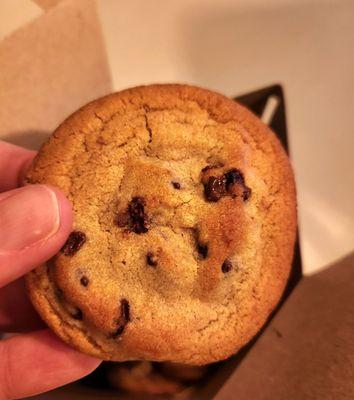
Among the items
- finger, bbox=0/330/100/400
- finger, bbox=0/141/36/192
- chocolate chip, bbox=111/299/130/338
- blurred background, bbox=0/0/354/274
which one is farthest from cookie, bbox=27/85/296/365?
blurred background, bbox=0/0/354/274

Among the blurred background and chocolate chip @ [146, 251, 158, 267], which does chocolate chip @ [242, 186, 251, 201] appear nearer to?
chocolate chip @ [146, 251, 158, 267]

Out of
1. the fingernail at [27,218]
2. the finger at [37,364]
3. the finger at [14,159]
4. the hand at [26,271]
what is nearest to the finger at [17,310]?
the hand at [26,271]

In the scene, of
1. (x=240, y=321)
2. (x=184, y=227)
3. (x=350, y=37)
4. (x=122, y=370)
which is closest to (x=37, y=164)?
(x=184, y=227)

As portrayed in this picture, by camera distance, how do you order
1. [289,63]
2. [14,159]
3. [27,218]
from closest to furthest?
[27,218], [14,159], [289,63]

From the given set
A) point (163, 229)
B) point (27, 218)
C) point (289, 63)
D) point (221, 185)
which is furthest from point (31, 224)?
point (289, 63)

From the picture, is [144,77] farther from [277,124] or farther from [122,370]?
[122,370]

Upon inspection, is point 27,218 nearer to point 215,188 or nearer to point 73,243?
point 73,243

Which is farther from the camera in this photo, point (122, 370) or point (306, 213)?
point (306, 213)
